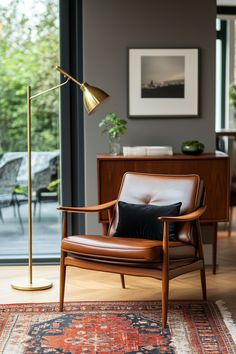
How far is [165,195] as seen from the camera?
15.8ft

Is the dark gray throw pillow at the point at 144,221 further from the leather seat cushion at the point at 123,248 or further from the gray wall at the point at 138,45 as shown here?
the gray wall at the point at 138,45

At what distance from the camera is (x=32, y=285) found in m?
5.04

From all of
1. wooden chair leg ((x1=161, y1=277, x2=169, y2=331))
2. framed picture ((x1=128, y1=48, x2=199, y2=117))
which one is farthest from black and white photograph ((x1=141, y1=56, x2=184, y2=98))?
wooden chair leg ((x1=161, y1=277, x2=169, y2=331))

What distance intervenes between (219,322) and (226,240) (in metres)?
2.61

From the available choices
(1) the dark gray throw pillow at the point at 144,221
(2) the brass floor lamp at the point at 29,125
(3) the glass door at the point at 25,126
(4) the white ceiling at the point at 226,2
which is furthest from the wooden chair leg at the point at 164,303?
(4) the white ceiling at the point at 226,2

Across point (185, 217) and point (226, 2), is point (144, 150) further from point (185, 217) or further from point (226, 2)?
point (226, 2)

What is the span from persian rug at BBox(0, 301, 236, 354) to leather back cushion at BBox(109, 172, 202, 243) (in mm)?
505

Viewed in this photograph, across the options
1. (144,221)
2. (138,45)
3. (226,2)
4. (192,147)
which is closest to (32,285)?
(144,221)

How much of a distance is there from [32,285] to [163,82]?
1.93 meters

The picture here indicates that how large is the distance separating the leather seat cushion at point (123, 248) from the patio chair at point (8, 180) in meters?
1.63

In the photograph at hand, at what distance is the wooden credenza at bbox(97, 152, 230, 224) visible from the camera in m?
5.45

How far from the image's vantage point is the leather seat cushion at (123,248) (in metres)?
4.20

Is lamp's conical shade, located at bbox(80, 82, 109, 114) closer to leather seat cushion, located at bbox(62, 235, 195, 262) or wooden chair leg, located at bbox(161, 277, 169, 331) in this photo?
leather seat cushion, located at bbox(62, 235, 195, 262)

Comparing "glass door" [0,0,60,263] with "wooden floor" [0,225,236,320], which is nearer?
"wooden floor" [0,225,236,320]
